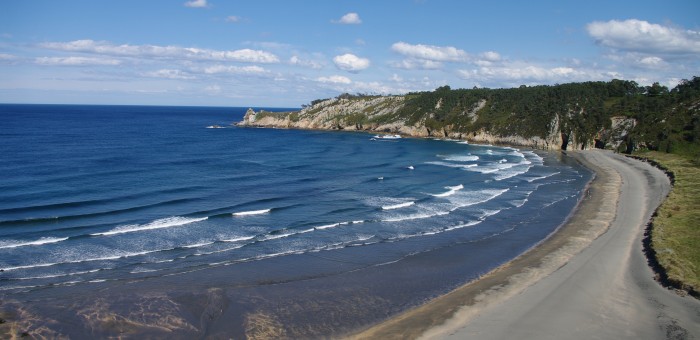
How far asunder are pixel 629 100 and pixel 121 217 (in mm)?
103191

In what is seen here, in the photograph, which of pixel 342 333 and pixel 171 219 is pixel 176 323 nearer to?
pixel 342 333

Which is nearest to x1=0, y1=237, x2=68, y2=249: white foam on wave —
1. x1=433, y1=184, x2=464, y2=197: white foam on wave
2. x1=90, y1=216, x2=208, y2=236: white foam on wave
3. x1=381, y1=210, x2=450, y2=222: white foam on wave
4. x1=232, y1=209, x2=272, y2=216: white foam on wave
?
x1=90, y1=216, x2=208, y2=236: white foam on wave

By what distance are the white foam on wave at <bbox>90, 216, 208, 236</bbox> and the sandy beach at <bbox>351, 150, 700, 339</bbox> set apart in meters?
19.9

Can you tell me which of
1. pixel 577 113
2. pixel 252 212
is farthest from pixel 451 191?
pixel 577 113

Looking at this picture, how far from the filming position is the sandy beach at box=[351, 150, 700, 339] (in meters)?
18.1

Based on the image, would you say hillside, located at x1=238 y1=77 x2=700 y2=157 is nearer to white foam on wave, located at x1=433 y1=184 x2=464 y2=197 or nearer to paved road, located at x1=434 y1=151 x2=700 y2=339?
white foam on wave, located at x1=433 y1=184 x2=464 y2=197

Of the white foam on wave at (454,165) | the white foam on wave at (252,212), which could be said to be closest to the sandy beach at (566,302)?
the white foam on wave at (252,212)

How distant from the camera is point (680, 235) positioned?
29.2m

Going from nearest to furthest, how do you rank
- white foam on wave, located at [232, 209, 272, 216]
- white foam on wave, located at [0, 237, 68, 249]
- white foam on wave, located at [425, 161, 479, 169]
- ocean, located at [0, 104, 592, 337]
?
1. ocean, located at [0, 104, 592, 337]
2. white foam on wave, located at [0, 237, 68, 249]
3. white foam on wave, located at [232, 209, 272, 216]
4. white foam on wave, located at [425, 161, 479, 169]

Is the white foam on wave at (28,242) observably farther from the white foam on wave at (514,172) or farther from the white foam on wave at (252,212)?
the white foam on wave at (514,172)

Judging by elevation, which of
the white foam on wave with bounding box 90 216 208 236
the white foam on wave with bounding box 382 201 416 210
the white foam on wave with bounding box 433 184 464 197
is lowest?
the white foam on wave with bounding box 90 216 208 236

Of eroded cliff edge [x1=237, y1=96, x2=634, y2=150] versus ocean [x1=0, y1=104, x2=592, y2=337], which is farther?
eroded cliff edge [x1=237, y1=96, x2=634, y2=150]

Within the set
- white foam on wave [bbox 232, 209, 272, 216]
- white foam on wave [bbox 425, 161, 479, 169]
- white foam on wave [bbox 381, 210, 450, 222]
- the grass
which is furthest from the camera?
white foam on wave [bbox 425, 161, 479, 169]

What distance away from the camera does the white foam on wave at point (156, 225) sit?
31391 mm
